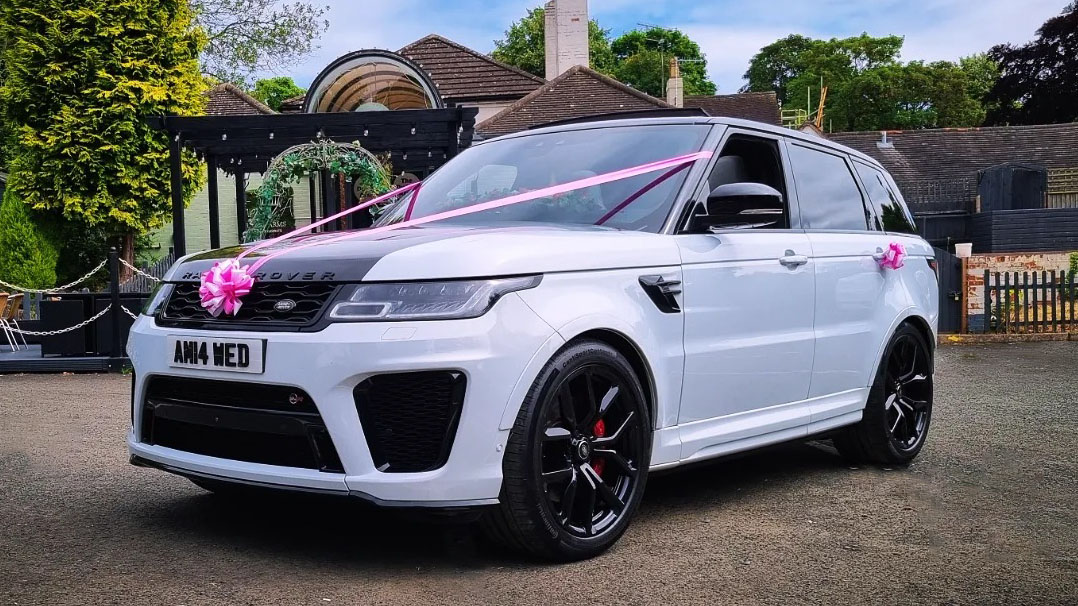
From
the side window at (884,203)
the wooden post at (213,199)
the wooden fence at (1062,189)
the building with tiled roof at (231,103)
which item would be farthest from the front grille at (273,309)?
the wooden fence at (1062,189)

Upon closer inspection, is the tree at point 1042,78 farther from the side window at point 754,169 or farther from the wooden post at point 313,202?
the side window at point 754,169

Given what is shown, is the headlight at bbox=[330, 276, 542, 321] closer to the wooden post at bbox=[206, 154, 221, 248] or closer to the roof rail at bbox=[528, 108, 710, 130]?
the roof rail at bbox=[528, 108, 710, 130]

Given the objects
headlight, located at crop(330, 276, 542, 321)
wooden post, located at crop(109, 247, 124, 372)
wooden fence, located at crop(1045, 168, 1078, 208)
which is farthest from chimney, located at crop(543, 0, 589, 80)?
headlight, located at crop(330, 276, 542, 321)

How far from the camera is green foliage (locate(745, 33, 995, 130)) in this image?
77375mm

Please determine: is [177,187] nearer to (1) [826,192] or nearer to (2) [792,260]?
(1) [826,192]

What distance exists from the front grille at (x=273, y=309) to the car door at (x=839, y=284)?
8.81 feet

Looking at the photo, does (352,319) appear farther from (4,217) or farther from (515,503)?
(4,217)

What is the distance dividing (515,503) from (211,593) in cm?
107

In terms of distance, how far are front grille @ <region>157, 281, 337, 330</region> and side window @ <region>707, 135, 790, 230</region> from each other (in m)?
1.90

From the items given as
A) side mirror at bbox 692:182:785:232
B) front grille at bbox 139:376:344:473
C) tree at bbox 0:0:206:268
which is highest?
tree at bbox 0:0:206:268

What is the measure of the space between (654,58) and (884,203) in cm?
7694

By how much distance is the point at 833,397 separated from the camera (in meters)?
5.52

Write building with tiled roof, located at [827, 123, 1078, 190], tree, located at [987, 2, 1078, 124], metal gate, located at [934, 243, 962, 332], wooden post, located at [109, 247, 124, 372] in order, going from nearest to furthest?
wooden post, located at [109, 247, 124, 372] < metal gate, located at [934, 243, 962, 332] < building with tiled roof, located at [827, 123, 1078, 190] < tree, located at [987, 2, 1078, 124]

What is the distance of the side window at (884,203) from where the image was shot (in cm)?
639
